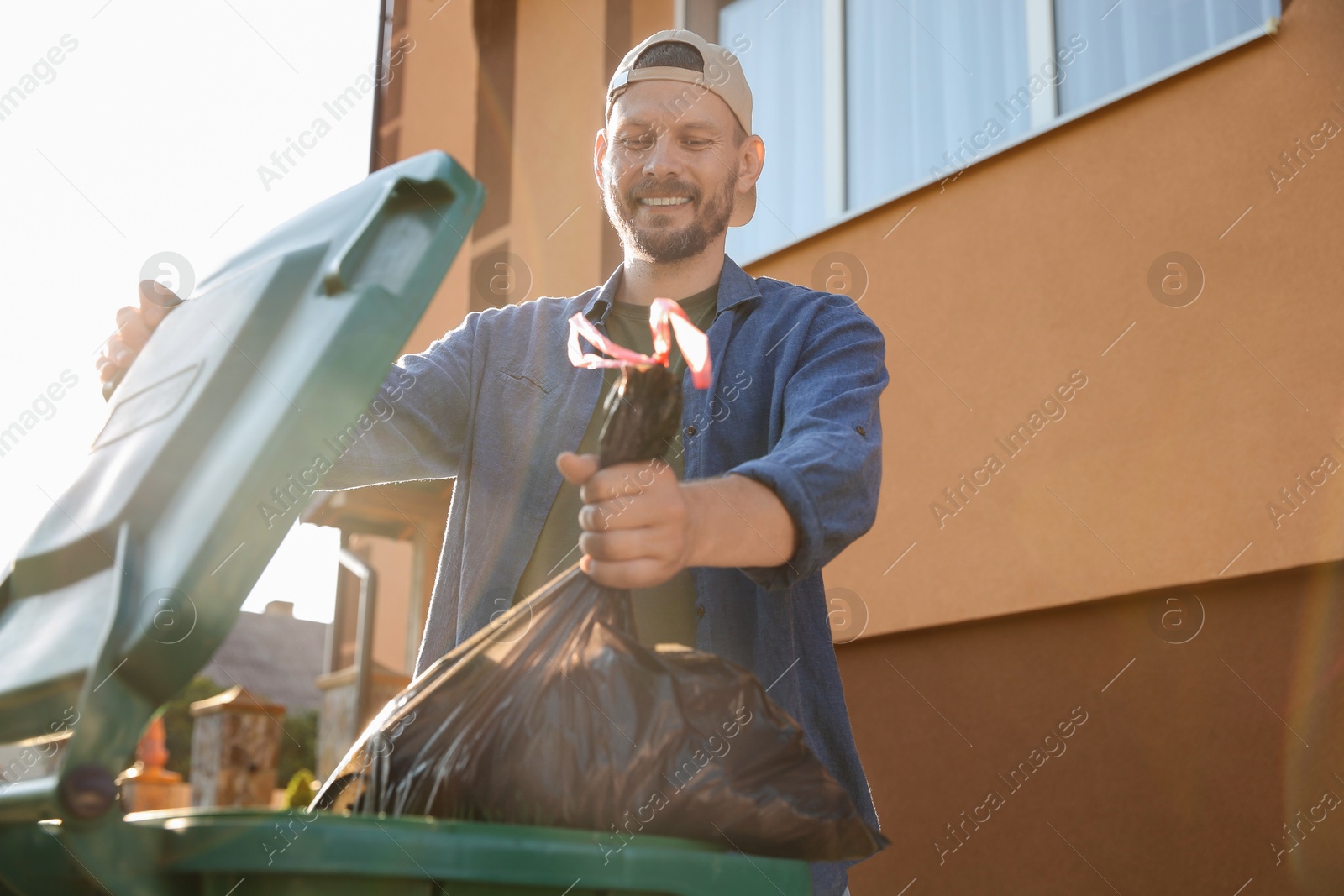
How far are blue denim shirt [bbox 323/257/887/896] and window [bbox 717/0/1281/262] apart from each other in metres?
3.18

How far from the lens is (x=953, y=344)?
493cm

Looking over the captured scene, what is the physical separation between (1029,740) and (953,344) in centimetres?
170

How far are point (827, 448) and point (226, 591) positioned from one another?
2.54 feet

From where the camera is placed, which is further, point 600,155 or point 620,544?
point 600,155

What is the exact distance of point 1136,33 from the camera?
4699mm

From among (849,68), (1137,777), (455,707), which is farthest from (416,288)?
(849,68)

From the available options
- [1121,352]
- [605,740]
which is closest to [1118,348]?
[1121,352]

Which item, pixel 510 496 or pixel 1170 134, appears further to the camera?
pixel 1170 134

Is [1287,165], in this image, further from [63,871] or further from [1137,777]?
[63,871]

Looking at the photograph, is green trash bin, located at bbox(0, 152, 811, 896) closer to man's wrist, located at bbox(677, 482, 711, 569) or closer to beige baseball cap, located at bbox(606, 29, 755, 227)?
man's wrist, located at bbox(677, 482, 711, 569)

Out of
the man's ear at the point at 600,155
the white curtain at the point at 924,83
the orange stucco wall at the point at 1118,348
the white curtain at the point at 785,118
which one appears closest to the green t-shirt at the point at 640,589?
the man's ear at the point at 600,155

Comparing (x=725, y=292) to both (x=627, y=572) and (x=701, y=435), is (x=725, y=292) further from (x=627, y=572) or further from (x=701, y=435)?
(x=627, y=572)

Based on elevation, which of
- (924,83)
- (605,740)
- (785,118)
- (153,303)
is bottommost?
(605,740)

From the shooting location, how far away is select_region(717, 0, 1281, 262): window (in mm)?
4676
